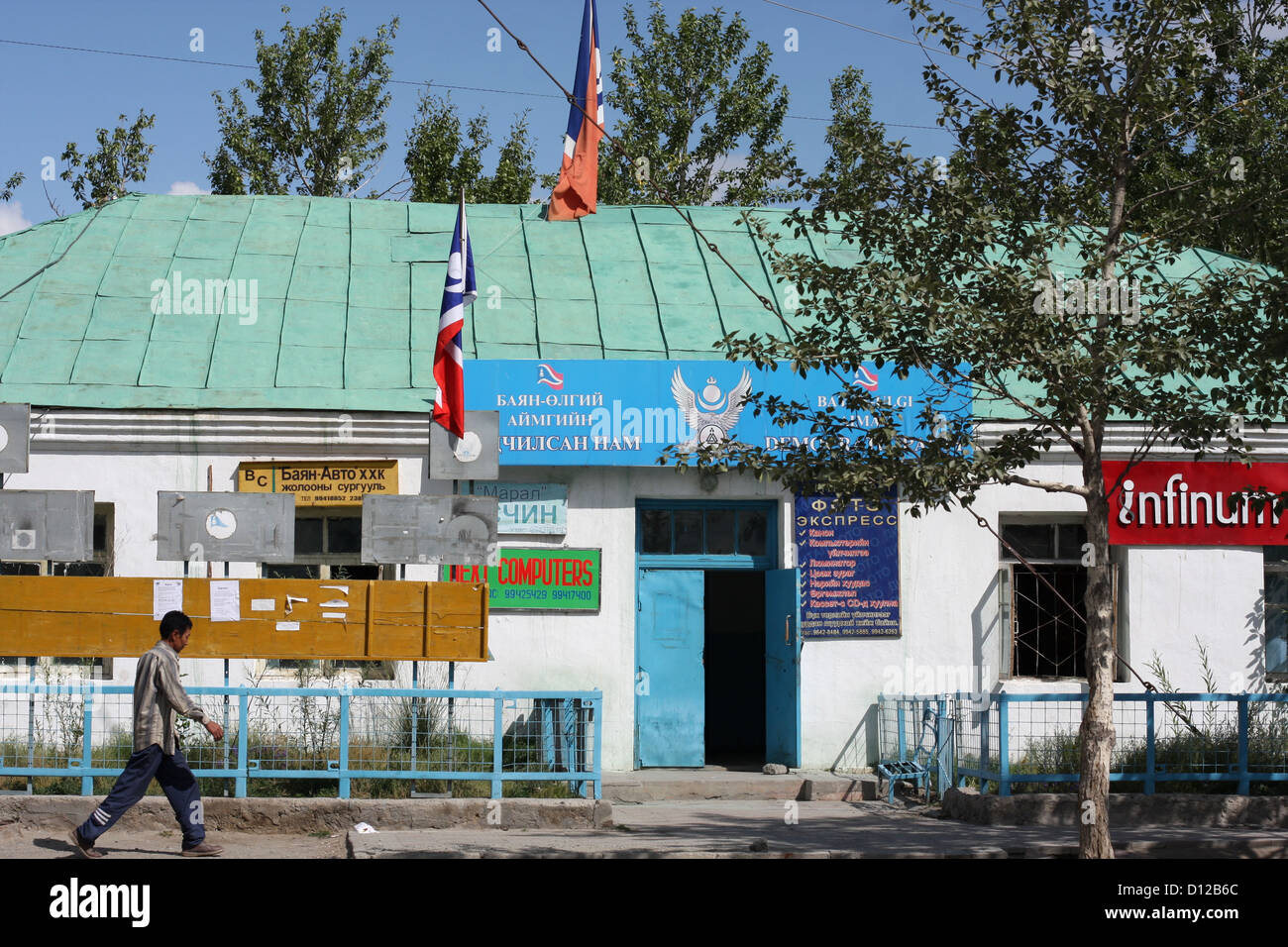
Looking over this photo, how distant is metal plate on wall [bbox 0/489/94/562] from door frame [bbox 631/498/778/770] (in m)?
5.52

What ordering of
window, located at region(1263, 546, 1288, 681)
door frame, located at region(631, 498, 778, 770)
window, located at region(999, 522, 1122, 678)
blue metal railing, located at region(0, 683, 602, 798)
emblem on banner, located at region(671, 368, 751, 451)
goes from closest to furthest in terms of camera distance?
blue metal railing, located at region(0, 683, 602, 798), emblem on banner, located at region(671, 368, 751, 451), door frame, located at region(631, 498, 778, 770), window, located at region(999, 522, 1122, 678), window, located at region(1263, 546, 1288, 681)

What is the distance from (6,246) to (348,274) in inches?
162

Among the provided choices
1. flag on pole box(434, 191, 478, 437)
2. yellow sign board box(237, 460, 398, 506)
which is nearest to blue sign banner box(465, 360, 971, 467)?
yellow sign board box(237, 460, 398, 506)

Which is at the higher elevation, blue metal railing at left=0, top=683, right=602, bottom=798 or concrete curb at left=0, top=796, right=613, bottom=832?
blue metal railing at left=0, top=683, right=602, bottom=798

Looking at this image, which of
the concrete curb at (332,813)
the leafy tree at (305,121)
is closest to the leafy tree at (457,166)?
the leafy tree at (305,121)

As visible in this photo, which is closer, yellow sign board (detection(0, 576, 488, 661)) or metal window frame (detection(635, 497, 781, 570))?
yellow sign board (detection(0, 576, 488, 661))

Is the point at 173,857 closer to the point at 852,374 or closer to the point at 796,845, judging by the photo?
the point at 796,845

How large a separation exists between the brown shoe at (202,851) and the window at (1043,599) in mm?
8752

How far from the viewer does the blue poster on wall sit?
47.3 feet

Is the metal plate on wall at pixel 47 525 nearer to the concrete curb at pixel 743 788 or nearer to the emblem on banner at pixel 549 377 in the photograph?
the emblem on banner at pixel 549 377

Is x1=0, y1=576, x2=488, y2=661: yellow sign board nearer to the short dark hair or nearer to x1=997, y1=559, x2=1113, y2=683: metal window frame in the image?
the short dark hair

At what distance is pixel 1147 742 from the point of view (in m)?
11.9

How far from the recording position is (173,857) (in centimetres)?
965
